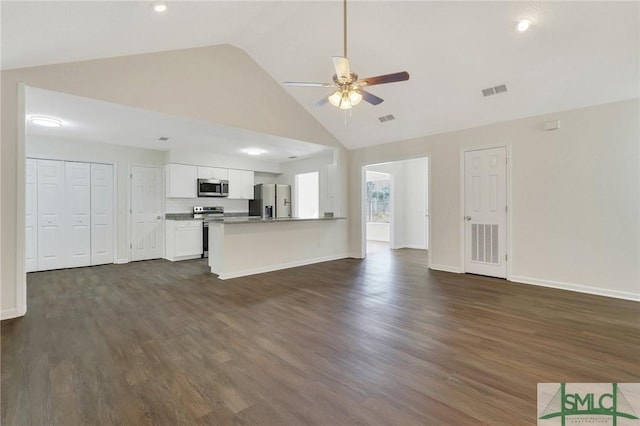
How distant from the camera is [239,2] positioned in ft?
10.6

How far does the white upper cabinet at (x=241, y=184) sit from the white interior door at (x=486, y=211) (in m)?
5.35

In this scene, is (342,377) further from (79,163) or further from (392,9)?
(79,163)

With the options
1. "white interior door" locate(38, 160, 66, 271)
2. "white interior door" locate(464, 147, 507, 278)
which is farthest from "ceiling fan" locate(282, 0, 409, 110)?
"white interior door" locate(38, 160, 66, 271)

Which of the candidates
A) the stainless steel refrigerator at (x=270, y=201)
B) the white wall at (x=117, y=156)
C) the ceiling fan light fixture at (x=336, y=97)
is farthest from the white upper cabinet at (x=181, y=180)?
the ceiling fan light fixture at (x=336, y=97)

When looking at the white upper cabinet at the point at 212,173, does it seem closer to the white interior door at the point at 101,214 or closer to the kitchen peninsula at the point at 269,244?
the white interior door at the point at 101,214

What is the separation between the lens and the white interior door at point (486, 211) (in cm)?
471

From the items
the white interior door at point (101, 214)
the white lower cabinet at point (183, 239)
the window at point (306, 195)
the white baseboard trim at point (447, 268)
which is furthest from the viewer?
the window at point (306, 195)

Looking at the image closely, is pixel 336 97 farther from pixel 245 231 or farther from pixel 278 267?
pixel 278 267

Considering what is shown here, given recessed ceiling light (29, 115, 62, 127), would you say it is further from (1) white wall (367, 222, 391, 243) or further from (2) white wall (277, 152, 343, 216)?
(1) white wall (367, 222, 391, 243)

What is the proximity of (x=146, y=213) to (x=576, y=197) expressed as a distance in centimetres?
790

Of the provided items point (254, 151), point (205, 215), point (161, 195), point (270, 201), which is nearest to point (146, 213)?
point (161, 195)

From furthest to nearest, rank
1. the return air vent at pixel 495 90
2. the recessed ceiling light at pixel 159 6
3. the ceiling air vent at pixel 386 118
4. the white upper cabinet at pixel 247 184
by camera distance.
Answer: the white upper cabinet at pixel 247 184
the ceiling air vent at pixel 386 118
the return air vent at pixel 495 90
the recessed ceiling light at pixel 159 6

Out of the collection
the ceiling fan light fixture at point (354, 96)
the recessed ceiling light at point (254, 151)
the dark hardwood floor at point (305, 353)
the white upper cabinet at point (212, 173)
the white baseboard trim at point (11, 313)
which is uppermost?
the recessed ceiling light at point (254, 151)

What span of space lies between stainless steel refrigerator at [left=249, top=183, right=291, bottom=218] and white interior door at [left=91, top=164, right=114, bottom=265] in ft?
10.8
